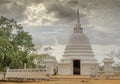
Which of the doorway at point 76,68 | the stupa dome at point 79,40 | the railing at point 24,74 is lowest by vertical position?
the railing at point 24,74

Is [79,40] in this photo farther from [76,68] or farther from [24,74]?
[24,74]

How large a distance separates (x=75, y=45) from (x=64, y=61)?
339 cm

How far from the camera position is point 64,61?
40.8 metres

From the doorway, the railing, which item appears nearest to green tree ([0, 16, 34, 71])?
the railing

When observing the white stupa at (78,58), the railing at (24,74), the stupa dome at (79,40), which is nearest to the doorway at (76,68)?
the white stupa at (78,58)

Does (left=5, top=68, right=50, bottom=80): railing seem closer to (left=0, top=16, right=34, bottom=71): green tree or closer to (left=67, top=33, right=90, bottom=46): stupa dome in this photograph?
(left=0, top=16, right=34, bottom=71): green tree

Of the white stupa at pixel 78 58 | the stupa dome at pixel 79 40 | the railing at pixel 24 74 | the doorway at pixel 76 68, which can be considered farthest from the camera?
the stupa dome at pixel 79 40

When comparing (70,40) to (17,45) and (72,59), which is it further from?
(17,45)

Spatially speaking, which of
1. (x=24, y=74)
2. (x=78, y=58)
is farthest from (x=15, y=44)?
(x=78, y=58)

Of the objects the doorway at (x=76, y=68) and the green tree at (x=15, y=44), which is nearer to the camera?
the green tree at (x=15, y=44)

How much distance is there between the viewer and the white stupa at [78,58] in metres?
39.8

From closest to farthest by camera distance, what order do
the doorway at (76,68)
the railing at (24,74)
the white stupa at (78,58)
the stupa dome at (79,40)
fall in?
1. the railing at (24,74)
2. the white stupa at (78,58)
3. the doorway at (76,68)
4. the stupa dome at (79,40)

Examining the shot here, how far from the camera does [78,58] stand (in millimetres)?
40344

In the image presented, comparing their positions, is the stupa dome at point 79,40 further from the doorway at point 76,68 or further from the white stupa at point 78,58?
the doorway at point 76,68
